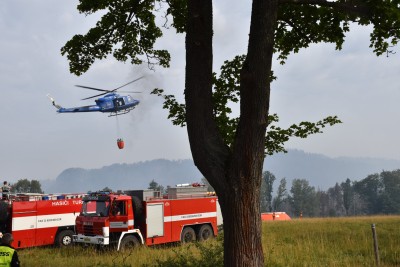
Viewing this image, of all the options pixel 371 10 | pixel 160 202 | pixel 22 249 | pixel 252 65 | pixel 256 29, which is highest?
pixel 371 10

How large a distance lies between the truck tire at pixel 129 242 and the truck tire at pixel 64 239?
351 cm

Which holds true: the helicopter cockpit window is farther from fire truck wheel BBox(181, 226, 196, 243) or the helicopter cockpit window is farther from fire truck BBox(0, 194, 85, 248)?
fire truck wheel BBox(181, 226, 196, 243)

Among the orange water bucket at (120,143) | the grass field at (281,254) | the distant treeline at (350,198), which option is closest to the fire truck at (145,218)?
the grass field at (281,254)

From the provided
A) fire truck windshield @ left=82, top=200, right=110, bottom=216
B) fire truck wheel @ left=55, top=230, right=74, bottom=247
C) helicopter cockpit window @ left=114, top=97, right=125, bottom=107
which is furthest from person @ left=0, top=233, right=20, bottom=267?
helicopter cockpit window @ left=114, top=97, right=125, bottom=107

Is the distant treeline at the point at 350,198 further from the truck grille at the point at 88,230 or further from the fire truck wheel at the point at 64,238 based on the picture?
the truck grille at the point at 88,230

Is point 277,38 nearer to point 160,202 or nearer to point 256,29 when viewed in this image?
point 256,29

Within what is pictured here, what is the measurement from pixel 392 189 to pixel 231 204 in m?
134

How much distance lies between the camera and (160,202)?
16.1 meters

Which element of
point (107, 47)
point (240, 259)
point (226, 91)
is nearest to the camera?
point (240, 259)

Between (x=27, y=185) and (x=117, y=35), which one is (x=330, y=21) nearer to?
(x=117, y=35)

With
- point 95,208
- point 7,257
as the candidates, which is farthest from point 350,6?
point 95,208

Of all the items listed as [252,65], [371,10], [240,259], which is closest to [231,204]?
[240,259]

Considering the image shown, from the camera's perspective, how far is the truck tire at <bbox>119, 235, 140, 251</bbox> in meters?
14.5

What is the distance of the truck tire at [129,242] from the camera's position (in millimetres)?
14465
